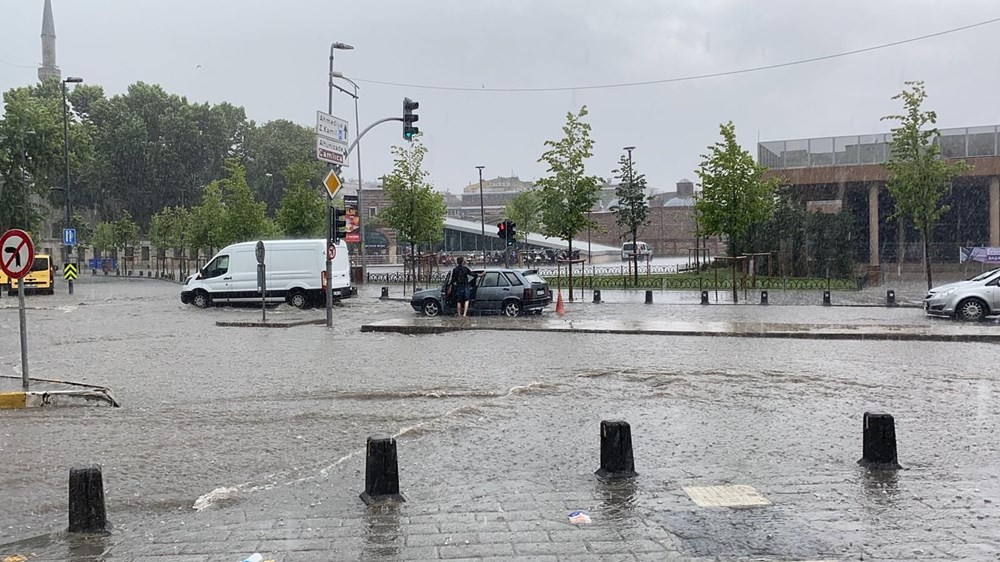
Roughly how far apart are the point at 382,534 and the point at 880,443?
4.21 metres

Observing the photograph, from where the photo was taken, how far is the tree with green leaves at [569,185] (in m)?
34.9

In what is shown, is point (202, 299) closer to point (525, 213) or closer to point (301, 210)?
point (301, 210)

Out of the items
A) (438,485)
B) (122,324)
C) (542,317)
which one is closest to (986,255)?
(542,317)

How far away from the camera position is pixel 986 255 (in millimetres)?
40312

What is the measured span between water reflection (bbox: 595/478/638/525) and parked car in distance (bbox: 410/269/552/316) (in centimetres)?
1720

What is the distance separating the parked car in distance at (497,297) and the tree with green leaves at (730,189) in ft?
33.5

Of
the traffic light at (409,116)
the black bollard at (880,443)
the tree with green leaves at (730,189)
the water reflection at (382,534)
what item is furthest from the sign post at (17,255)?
the tree with green leaves at (730,189)

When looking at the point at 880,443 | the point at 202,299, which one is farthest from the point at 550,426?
the point at 202,299

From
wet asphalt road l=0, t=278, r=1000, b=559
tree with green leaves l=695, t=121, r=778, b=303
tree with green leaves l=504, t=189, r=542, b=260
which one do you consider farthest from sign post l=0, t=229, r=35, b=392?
tree with green leaves l=504, t=189, r=542, b=260

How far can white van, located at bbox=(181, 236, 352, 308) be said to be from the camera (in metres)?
29.6

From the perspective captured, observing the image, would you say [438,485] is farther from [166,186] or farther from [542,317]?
[166,186]

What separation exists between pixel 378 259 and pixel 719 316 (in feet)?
218

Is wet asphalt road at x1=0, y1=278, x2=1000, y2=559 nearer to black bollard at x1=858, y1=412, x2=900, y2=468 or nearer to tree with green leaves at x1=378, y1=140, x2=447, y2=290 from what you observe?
black bollard at x1=858, y1=412, x2=900, y2=468

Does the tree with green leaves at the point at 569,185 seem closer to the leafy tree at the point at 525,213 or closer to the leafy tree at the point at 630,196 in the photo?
the leafy tree at the point at 630,196
